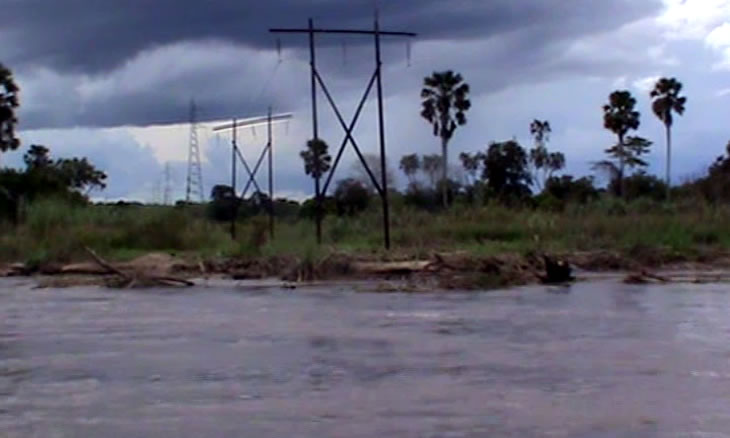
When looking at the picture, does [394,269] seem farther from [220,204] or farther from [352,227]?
[220,204]

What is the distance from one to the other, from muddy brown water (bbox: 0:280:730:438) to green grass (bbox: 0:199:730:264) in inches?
604

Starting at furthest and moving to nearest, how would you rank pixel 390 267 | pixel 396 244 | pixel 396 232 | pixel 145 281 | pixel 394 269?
pixel 396 232 < pixel 396 244 < pixel 390 267 < pixel 394 269 < pixel 145 281

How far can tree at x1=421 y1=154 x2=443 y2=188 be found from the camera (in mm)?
90537

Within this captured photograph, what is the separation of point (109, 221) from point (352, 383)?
120 feet

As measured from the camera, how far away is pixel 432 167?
323ft

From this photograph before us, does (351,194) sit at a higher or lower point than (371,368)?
higher

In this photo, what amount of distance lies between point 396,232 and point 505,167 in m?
40.3

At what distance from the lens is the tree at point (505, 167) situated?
3465 inches

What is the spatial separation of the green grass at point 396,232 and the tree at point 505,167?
33.0 metres

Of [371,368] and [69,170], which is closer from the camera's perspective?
[371,368]

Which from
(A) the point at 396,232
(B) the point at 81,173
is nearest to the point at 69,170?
(B) the point at 81,173

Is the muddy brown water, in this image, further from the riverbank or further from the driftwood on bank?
the riverbank

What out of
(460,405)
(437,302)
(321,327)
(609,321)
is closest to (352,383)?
(460,405)

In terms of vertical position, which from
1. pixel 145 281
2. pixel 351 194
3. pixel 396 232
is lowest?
pixel 145 281
